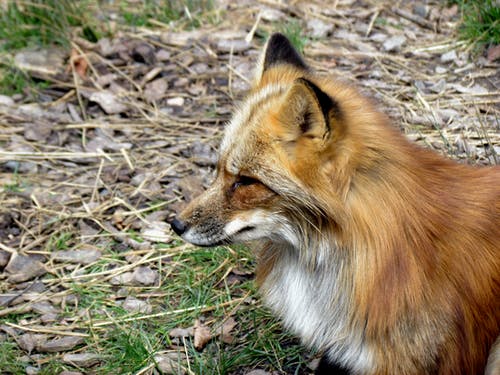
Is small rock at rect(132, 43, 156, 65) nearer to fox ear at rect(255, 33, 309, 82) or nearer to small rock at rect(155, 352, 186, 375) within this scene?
fox ear at rect(255, 33, 309, 82)

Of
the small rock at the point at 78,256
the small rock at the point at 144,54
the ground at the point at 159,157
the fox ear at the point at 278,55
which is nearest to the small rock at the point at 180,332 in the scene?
the ground at the point at 159,157

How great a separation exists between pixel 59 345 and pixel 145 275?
846 millimetres

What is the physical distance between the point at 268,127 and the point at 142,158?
2.93 metres

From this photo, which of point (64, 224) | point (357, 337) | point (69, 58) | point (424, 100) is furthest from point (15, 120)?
point (357, 337)

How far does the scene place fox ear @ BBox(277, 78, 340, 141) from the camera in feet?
11.3

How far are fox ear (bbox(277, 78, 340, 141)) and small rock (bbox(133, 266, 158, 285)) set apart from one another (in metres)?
2.10

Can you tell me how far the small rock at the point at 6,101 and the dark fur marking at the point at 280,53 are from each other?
3610mm

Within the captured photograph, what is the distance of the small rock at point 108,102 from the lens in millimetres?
7055

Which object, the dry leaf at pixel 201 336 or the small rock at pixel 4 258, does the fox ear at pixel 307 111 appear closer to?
the dry leaf at pixel 201 336

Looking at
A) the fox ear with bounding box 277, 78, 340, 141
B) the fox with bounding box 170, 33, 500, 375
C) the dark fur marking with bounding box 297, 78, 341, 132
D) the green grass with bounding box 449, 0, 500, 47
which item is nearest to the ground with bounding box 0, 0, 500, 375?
the green grass with bounding box 449, 0, 500, 47

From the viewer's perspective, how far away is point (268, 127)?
148 inches

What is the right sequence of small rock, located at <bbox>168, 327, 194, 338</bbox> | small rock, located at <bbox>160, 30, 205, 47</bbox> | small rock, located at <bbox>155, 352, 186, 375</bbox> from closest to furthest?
small rock, located at <bbox>155, 352, 186, 375</bbox>, small rock, located at <bbox>168, 327, 194, 338</bbox>, small rock, located at <bbox>160, 30, 205, 47</bbox>

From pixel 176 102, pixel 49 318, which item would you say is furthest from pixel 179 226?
pixel 176 102

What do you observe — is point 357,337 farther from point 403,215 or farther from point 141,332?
point 141,332
